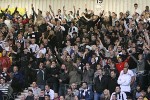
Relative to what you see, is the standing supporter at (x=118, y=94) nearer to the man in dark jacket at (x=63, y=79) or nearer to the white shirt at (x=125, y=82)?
the white shirt at (x=125, y=82)

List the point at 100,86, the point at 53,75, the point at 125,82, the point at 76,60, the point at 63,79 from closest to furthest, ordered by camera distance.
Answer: the point at 125,82
the point at 100,86
the point at 63,79
the point at 53,75
the point at 76,60

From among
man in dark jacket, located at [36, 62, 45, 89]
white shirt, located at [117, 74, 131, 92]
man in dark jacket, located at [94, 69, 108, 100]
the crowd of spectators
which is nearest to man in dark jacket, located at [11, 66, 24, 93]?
the crowd of spectators

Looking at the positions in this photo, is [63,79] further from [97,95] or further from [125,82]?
[125,82]

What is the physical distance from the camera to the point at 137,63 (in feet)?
65.2

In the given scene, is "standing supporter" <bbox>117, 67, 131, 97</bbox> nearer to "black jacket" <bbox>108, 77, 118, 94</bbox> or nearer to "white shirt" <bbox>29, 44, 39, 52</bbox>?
"black jacket" <bbox>108, 77, 118, 94</bbox>

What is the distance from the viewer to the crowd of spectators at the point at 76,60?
18.9 meters

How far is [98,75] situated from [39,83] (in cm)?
275

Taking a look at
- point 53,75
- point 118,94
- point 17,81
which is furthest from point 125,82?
point 17,81

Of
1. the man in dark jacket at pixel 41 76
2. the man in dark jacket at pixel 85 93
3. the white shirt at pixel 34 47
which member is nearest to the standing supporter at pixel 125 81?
the man in dark jacket at pixel 85 93

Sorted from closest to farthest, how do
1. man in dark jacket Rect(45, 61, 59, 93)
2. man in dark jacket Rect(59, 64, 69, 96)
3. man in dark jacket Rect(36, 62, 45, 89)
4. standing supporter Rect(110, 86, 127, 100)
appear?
standing supporter Rect(110, 86, 127, 100)
man in dark jacket Rect(59, 64, 69, 96)
man in dark jacket Rect(45, 61, 59, 93)
man in dark jacket Rect(36, 62, 45, 89)

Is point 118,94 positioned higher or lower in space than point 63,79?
lower

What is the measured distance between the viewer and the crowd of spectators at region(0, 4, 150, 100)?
18.9m

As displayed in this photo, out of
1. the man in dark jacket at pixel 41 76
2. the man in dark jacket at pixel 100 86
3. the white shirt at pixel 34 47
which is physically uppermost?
the white shirt at pixel 34 47

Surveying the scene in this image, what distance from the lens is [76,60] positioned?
20.6 metres
